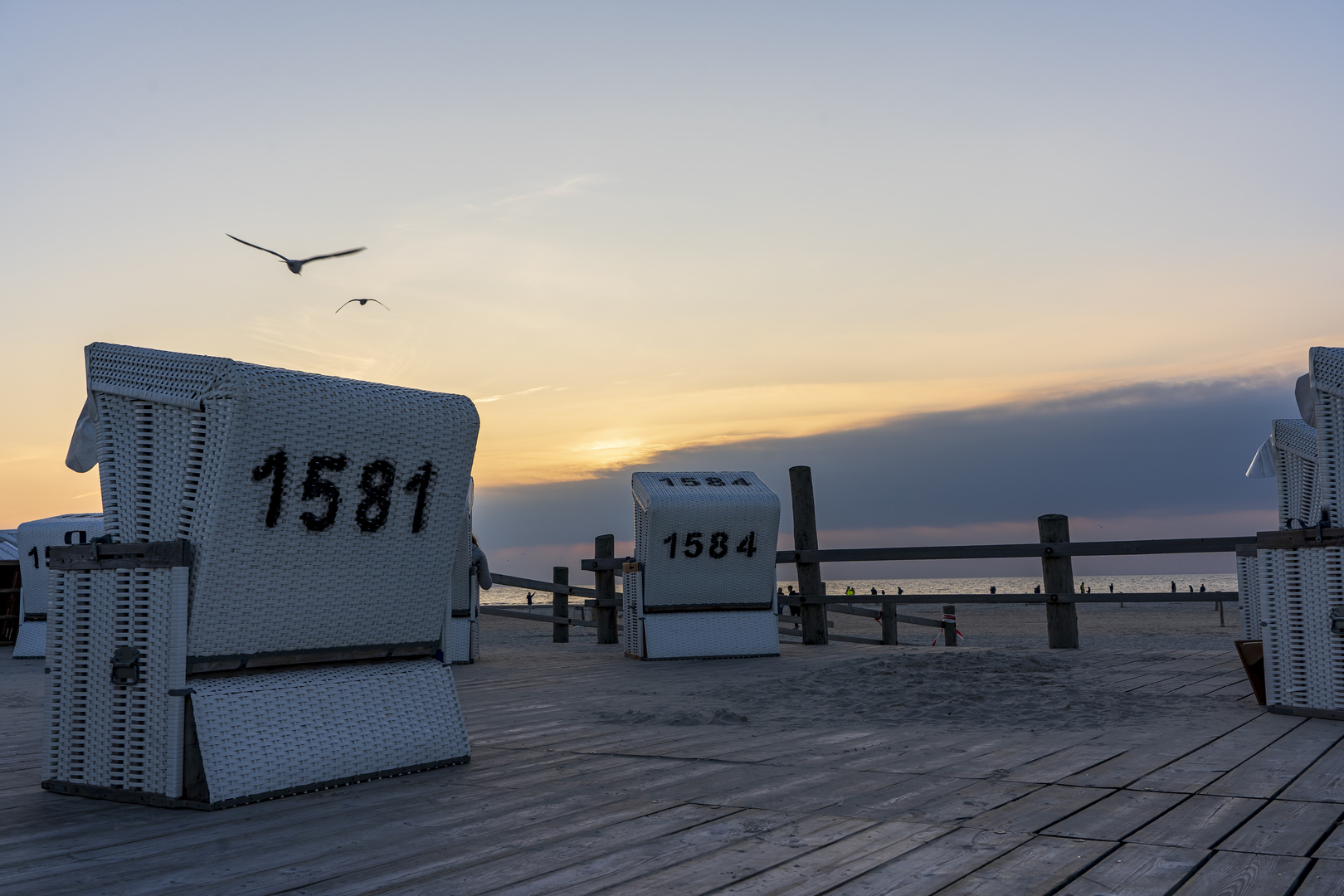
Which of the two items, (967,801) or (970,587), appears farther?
(970,587)

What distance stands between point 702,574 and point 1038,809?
7.47 meters

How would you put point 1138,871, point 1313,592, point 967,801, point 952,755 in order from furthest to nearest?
point 1313,592 < point 952,755 < point 967,801 < point 1138,871

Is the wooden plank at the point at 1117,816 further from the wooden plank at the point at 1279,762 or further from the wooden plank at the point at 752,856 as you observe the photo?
the wooden plank at the point at 752,856

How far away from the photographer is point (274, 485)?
12.8 ft

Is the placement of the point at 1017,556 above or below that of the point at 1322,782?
above

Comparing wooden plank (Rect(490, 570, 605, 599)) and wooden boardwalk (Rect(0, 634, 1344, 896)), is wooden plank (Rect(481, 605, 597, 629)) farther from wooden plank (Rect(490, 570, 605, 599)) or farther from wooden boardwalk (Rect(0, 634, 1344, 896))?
wooden boardwalk (Rect(0, 634, 1344, 896))

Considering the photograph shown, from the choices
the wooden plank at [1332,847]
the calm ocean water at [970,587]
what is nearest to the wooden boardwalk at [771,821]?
the wooden plank at [1332,847]

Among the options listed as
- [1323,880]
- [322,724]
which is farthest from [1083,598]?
[322,724]

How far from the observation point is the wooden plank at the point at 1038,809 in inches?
122

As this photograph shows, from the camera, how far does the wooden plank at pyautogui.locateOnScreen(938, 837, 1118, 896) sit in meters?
2.43

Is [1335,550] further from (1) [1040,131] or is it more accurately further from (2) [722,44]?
(2) [722,44]

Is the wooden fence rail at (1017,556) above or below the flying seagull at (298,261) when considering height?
below

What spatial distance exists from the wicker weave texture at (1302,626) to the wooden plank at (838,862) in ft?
11.9

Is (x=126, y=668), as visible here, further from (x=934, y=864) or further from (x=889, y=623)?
(x=889, y=623)
